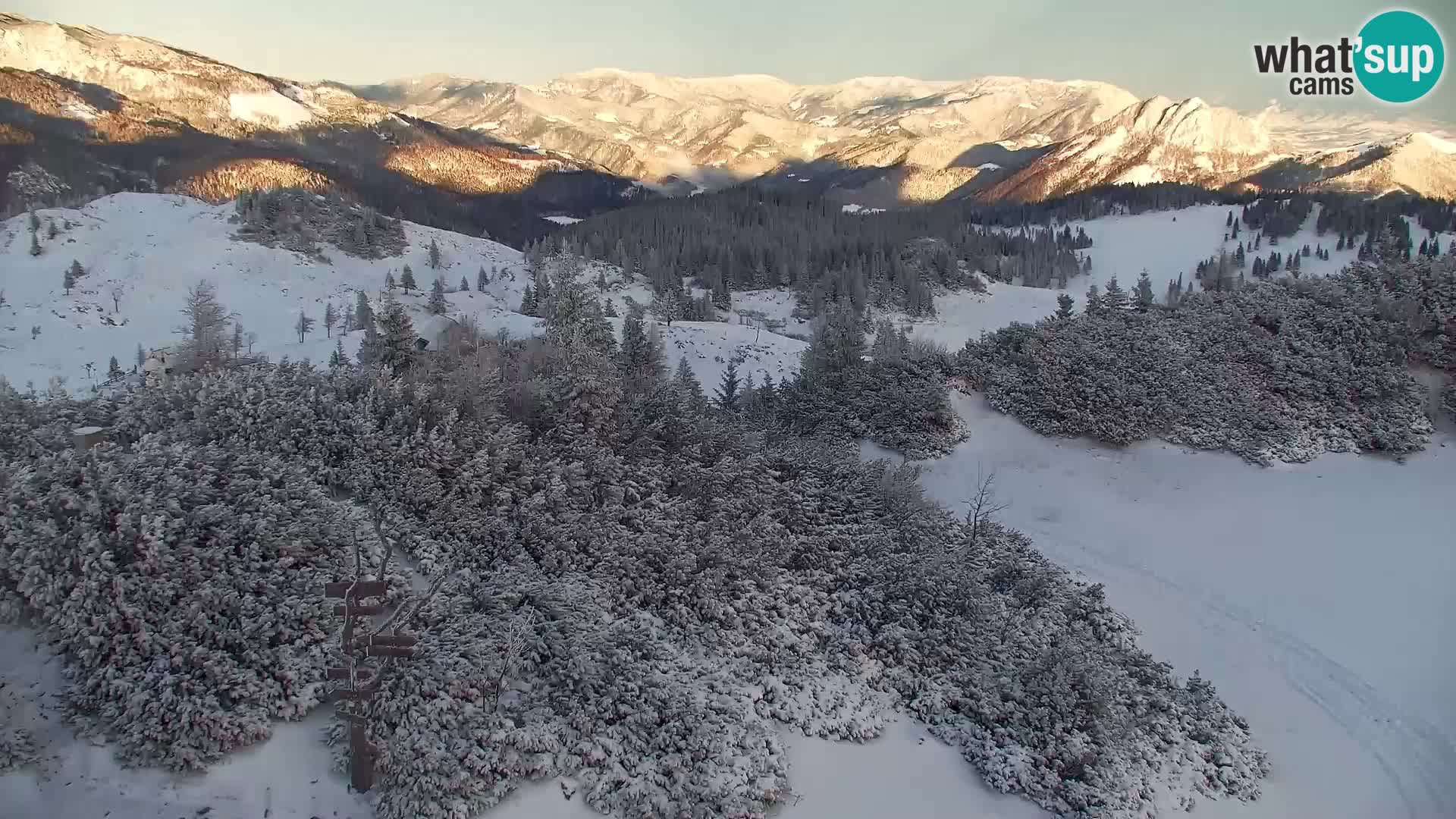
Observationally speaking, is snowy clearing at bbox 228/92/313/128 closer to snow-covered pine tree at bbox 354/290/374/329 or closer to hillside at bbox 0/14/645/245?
hillside at bbox 0/14/645/245

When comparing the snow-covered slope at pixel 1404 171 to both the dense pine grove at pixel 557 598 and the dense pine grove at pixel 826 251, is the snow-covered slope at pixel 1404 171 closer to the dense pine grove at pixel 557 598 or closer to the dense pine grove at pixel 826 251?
the dense pine grove at pixel 826 251

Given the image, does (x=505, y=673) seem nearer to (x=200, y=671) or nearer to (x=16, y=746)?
(x=200, y=671)

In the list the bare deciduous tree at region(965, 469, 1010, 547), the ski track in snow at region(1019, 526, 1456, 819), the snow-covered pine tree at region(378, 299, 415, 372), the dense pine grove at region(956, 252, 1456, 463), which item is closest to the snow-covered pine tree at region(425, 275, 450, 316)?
the snow-covered pine tree at region(378, 299, 415, 372)

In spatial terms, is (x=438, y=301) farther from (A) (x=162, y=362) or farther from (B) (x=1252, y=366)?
(B) (x=1252, y=366)

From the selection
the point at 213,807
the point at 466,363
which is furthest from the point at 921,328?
the point at 213,807

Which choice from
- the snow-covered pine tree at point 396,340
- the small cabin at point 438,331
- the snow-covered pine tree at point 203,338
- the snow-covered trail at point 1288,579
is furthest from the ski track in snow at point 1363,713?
the snow-covered pine tree at point 203,338

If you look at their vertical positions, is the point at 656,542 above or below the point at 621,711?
above
